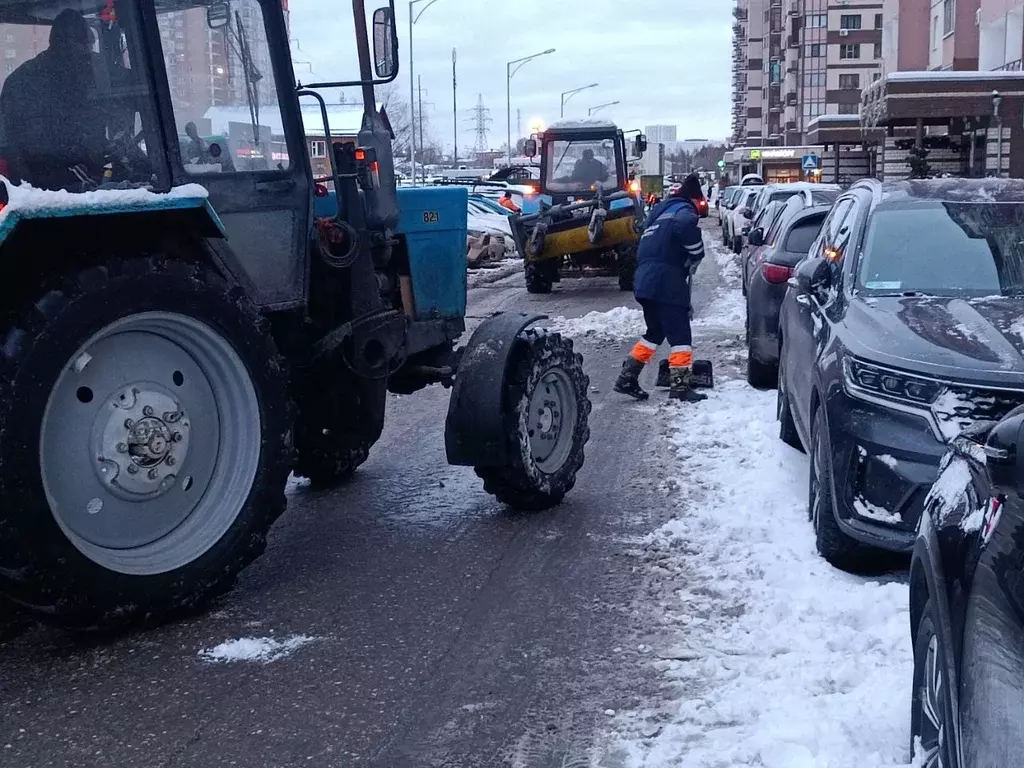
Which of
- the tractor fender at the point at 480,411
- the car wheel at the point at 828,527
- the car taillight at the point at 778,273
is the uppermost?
the car taillight at the point at 778,273

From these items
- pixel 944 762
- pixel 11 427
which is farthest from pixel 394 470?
pixel 944 762

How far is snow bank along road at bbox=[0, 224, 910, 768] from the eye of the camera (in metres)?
3.78

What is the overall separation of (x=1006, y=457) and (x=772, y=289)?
306 inches

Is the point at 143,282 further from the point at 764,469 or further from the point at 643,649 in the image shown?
the point at 764,469

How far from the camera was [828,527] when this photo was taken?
530cm

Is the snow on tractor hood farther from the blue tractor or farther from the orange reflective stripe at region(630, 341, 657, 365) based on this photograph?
the orange reflective stripe at region(630, 341, 657, 365)

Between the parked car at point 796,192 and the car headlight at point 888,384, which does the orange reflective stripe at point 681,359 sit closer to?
the car headlight at point 888,384

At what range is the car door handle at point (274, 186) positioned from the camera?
5344mm

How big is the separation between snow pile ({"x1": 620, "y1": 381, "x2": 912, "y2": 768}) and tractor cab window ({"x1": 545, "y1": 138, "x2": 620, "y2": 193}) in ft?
53.0

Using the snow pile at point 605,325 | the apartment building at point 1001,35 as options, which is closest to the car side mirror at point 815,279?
the snow pile at point 605,325

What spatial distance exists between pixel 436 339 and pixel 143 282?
Answer: 248 centimetres

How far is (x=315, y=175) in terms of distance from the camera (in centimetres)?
582

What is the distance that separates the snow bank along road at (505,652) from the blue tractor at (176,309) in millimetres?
352

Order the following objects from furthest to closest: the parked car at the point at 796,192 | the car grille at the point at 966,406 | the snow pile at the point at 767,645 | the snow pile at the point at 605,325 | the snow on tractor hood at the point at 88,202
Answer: the parked car at the point at 796,192, the snow pile at the point at 605,325, the car grille at the point at 966,406, the snow on tractor hood at the point at 88,202, the snow pile at the point at 767,645
